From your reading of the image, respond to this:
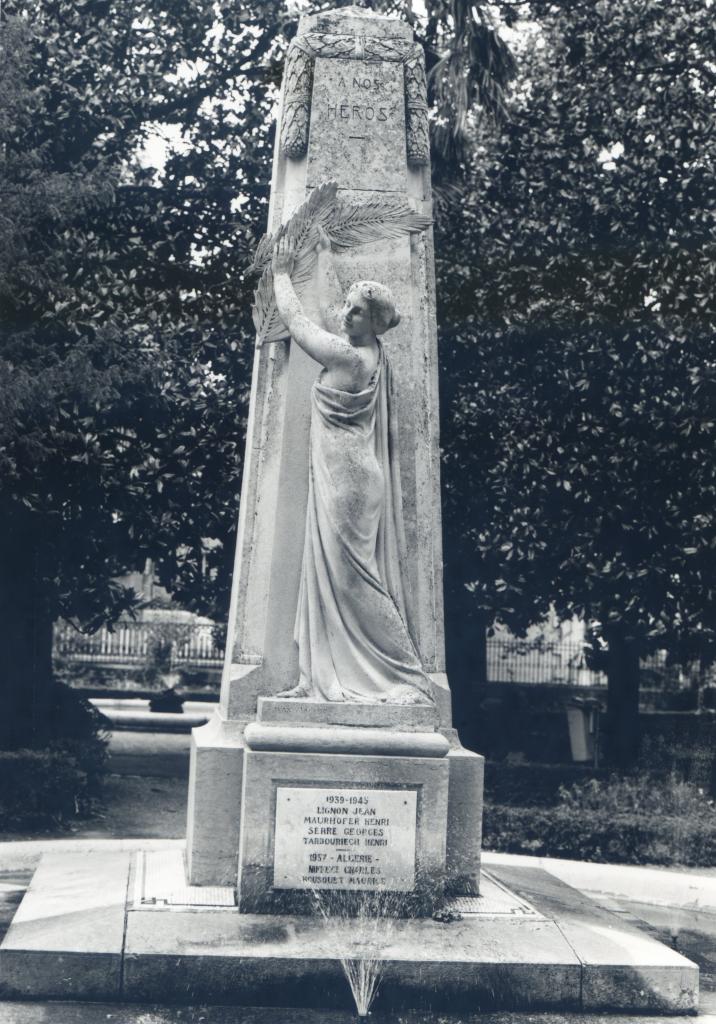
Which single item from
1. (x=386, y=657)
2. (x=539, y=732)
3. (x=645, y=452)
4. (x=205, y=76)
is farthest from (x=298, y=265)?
(x=539, y=732)

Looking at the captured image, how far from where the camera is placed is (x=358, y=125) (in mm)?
8328

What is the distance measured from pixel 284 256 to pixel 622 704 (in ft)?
36.1

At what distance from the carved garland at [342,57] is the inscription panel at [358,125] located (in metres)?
0.04

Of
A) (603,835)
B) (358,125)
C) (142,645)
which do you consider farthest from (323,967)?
(142,645)

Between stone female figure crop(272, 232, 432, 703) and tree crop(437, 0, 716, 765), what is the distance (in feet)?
25.9

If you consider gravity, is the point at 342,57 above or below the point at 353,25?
below

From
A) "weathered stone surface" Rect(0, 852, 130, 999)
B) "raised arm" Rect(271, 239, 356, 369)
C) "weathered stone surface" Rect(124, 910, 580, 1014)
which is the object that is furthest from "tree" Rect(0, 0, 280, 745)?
"weathered stone surface" Rect(124, 910, 580, 1014)

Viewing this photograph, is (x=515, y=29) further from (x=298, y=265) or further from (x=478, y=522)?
(x=298, y=265)

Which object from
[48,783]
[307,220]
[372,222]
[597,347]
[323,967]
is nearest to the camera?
[323,967]

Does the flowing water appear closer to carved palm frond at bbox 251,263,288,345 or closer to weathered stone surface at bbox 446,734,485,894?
weathered stone surface at bbox 446,734,485,894

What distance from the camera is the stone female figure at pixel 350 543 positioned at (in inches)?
297

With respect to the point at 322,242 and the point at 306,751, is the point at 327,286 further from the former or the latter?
the point at 306,751

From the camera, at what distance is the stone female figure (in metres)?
7.55

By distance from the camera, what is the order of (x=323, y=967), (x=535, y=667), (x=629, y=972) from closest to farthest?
(x=323, y=967) → (x=629, y=972) → (x=535, y=667)
